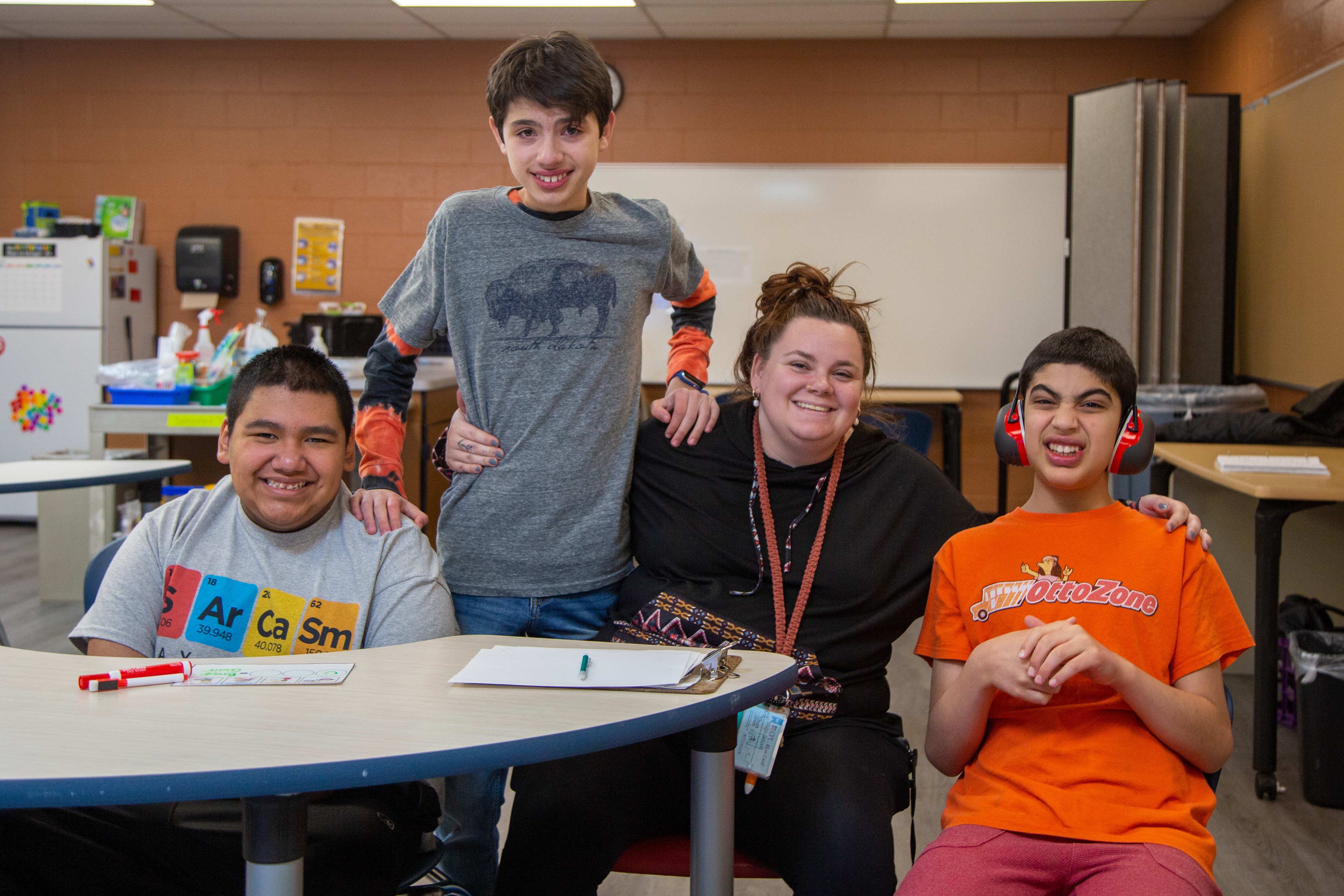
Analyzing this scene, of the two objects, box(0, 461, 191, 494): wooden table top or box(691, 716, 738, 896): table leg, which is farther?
box(0, 461, 191, 494): wooden table top

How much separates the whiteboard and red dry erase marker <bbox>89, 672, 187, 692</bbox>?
4.54 m

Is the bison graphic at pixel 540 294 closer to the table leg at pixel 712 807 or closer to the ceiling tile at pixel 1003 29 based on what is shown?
the table leg at pixel 712 807

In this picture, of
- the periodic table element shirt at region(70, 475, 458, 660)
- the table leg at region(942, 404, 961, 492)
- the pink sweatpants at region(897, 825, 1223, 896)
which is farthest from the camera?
the table leg at region(942, 404, 961, 492)

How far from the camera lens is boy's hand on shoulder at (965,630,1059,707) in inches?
47.9

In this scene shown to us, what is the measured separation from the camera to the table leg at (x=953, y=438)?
5.28 metres

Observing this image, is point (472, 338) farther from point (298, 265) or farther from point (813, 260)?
point (298, 265)

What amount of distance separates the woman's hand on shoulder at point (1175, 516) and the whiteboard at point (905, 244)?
4.24 metres

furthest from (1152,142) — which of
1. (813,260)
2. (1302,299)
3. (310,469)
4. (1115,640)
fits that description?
(310,469)

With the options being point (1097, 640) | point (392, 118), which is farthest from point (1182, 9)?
point (1097, 640)

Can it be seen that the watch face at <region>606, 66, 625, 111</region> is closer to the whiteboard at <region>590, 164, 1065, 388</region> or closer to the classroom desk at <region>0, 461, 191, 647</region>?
the whiteboard at <region>590, 164, 1065, 388</region>

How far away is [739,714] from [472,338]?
73cm

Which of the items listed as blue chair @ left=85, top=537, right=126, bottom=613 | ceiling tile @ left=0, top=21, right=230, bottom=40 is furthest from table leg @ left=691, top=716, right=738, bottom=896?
ceiling tile @ left=0, top=21, right=230, bottom=40

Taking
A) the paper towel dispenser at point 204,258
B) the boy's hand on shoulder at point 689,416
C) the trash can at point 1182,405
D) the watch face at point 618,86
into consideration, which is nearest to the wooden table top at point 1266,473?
the trash can at point 1182,405

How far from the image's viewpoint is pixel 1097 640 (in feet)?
4.30
